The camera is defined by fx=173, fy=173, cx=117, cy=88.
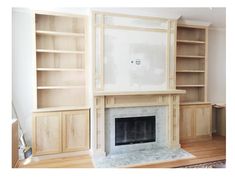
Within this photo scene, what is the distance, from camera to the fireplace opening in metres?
2.92

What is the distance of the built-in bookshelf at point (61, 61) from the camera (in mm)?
2893

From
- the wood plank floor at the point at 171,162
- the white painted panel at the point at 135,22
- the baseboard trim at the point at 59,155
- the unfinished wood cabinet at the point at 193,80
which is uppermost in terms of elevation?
the white painted panel at the point at 135,22

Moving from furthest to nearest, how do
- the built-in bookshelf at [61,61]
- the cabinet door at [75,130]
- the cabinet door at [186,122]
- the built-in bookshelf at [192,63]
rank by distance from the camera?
the built-in bookshelf at [192,63]
the cabinet door at [186,122]
the built-in bookshelf at [61,61]
the cabinet door at [75,130]

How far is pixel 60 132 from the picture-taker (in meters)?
2.75

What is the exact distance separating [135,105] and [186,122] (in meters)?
1.22

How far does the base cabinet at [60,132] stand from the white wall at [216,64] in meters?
2.87

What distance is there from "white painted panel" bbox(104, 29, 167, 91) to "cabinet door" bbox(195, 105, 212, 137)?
101 centimetres

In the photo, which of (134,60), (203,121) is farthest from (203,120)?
(134,60)

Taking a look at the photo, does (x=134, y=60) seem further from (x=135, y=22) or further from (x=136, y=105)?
(x=136, y=105)

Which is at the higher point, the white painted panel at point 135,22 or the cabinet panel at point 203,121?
the white painted panel at point 135,22

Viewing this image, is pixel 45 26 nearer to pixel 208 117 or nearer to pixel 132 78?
pixel 132 78

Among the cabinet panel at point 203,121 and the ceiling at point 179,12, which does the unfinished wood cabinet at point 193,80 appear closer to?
the cabinet panel at point 203,121

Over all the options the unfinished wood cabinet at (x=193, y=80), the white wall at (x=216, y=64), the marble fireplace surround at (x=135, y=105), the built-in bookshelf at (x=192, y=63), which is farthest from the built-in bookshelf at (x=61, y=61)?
the white wall at (x=216, y=64)
